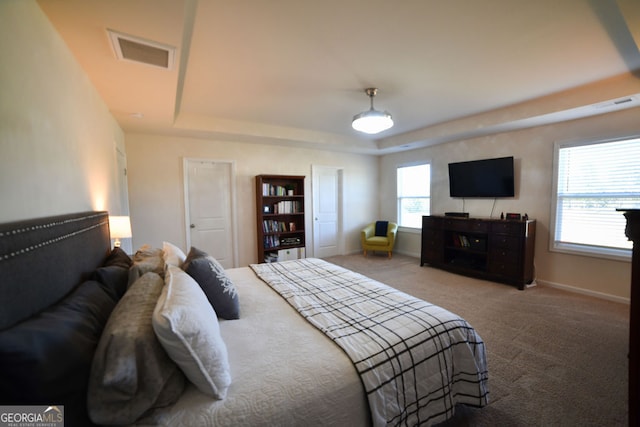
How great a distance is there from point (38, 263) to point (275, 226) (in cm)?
400

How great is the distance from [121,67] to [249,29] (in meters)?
1.05

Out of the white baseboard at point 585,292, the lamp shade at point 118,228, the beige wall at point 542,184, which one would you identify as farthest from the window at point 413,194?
the lamp shade at point 118,228

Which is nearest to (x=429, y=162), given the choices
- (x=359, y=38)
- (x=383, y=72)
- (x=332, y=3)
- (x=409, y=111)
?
(x=409, y=111)

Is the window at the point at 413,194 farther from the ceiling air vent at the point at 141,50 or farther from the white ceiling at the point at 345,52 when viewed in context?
the ceiling air vent at the point at 141,50

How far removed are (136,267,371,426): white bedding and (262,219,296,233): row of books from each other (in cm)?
341

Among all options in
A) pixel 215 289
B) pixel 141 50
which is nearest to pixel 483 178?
pixel 215 289

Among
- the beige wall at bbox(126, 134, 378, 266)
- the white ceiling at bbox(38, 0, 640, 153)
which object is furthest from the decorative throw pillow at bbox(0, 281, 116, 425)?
the beige wall at bbox(126, 134, 378, 266)

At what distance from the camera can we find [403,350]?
4.18ft

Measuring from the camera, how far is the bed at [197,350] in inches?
31.2

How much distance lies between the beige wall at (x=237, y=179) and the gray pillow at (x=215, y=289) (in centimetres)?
299

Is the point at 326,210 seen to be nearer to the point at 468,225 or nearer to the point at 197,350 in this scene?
the point at 468,225

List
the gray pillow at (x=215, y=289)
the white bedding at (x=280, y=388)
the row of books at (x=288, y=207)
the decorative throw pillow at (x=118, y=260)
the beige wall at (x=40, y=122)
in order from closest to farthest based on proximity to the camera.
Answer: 1. the white bedding at (x=280, y=388)
2. the beige wall at (x=40, y=122)
3. the gray pillow at (x=215, y=289)
4. the decorative throw pillow at (x=118, y=260)
5. the row of books at (x=288, y=207)

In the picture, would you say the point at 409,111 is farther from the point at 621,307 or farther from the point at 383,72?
the point at 621,307

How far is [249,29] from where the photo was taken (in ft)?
6.15
